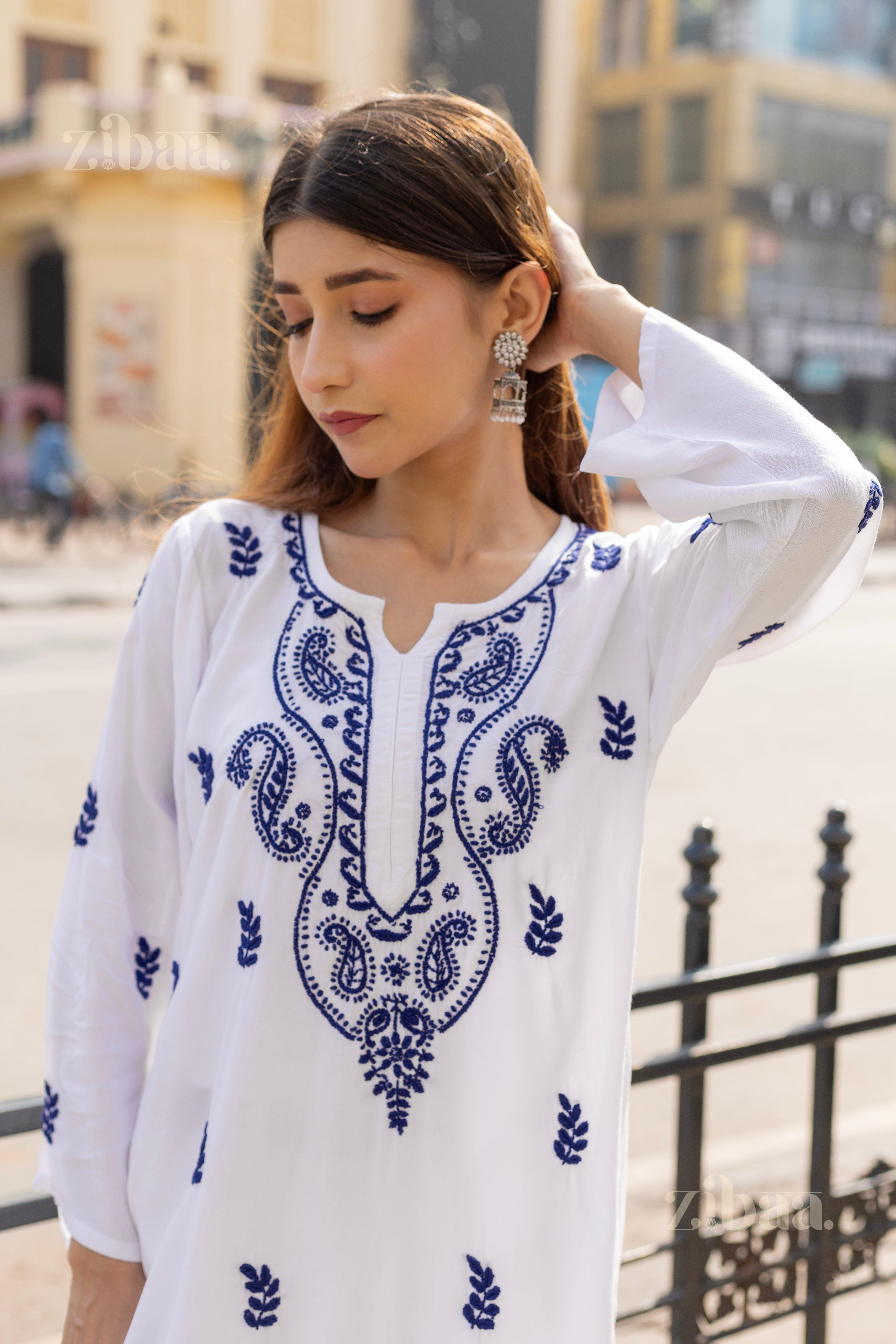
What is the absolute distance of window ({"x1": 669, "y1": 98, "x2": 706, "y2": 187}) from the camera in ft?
93.5

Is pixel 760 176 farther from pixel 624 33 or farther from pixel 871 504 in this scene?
pixel 871 504

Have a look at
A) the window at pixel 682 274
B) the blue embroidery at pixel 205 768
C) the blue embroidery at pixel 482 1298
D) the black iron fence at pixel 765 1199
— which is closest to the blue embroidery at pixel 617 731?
the blue embroidery at pixel 205 768

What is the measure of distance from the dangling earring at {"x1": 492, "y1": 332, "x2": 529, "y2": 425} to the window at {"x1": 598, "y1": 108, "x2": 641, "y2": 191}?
29.9 m

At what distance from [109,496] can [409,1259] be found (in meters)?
17.7

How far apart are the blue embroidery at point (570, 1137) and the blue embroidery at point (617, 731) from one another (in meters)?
0.35

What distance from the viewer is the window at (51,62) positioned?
21.6 meters

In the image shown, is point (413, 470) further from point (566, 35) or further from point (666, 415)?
point (566, 35)

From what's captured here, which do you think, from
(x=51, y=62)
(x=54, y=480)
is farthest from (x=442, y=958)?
(x=51, y=62)

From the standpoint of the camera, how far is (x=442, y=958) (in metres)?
1.38

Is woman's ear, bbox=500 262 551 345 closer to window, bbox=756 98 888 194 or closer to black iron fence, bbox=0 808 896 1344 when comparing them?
black iron fence, bbox=0 808 896 1344

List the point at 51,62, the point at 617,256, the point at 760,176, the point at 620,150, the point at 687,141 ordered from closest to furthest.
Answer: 1. the point at 51,62
2. the point at 760,176
3. the point at 687,141
4. the point at 620,150
5. the point at 617,256

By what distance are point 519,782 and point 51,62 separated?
23408 mm

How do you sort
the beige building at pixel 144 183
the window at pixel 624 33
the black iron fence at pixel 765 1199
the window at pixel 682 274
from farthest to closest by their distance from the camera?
the window at pixel 624 33
the window at pixel 682 274
the beige building at pixel 144 183
the black iron fence at pixel 765 1199

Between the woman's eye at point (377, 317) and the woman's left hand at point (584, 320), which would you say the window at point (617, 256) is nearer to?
the woman's left hand at point (584, 320)
